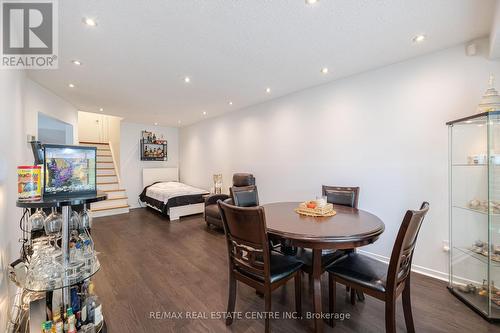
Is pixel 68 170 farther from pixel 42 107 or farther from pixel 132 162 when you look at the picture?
pixel 132 162

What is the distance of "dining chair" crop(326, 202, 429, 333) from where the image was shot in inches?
53.0

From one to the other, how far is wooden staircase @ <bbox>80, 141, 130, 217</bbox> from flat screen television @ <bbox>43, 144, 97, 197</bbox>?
16.2 ft

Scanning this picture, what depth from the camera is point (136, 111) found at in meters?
5.10

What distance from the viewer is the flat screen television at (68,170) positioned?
1192 mm

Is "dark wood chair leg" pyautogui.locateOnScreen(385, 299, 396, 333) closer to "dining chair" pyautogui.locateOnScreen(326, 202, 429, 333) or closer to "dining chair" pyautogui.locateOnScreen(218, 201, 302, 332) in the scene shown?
"dining chair" pyautogui.locateOnScreen(326, 202, 429, 333)

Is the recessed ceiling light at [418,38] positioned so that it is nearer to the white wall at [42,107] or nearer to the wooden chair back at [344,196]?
the wooden chair back at [344,196]

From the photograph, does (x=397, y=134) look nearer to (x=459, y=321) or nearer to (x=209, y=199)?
(x=459, y=321)

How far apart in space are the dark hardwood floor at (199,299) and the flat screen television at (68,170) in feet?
4.30

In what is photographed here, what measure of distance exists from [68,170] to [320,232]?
69.9 inches

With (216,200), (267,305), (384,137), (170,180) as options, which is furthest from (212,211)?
(170,180)

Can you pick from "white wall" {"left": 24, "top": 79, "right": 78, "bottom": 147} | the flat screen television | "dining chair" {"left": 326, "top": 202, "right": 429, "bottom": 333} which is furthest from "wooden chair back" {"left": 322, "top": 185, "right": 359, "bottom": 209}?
"white wall" {"left": 24, "top": 79, "right": 78, "bottom": 147}

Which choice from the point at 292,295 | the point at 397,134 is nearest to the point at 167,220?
the point at 292,295

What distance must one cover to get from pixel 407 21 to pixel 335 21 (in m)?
0.69

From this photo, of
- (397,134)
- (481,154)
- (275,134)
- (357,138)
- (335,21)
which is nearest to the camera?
(335,21)
